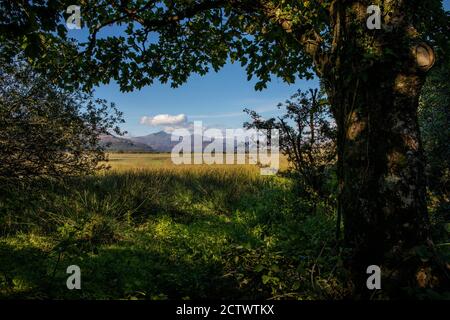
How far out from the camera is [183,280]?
15.0 ft

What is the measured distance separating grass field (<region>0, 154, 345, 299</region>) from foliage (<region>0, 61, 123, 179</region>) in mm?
678

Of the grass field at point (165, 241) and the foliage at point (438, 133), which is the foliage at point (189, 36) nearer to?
the grass field at point (165, 241)

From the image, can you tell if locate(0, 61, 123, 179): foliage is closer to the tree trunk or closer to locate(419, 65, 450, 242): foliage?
the tree trunk

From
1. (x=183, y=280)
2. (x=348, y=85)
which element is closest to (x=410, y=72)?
(x=348, y=85)

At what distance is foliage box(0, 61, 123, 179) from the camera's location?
275 inches

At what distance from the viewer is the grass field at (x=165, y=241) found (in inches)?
157

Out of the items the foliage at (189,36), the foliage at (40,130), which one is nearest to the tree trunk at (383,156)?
the foliage at (189,36)

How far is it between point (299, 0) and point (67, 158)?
6201mm

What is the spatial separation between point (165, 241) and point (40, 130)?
369 centimetres

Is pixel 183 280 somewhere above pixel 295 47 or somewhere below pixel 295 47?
below

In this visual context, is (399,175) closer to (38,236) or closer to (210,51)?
(210,51)

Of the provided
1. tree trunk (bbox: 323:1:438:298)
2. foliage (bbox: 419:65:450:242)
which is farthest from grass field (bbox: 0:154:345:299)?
foliage (bbox: 419:65:450:242)
